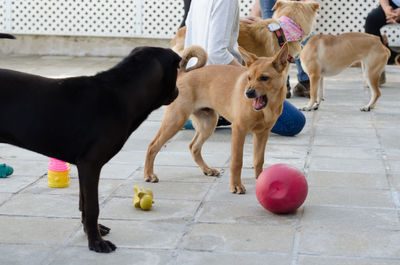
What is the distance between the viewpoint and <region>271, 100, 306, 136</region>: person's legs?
6999 mm

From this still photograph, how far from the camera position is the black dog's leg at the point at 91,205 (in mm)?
3562

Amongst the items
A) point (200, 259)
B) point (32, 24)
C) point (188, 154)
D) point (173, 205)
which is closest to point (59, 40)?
point (32, 24)

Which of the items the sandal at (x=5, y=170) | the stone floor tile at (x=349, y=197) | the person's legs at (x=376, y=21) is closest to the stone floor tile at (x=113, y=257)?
the stone floor tile at (x=349, y=197)

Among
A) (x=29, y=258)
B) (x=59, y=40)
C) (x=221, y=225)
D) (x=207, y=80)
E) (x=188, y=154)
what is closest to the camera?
(x=29, y=258)

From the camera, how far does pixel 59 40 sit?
612 inches

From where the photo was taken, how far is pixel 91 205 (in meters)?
3.61

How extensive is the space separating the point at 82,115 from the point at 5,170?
1983 millimetres

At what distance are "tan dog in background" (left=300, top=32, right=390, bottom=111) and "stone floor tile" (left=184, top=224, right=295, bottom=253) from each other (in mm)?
5077

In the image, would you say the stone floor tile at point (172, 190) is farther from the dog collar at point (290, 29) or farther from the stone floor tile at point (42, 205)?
the dog collar at point (290, 29)

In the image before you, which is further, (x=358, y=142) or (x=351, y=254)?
(x=358, y=142)

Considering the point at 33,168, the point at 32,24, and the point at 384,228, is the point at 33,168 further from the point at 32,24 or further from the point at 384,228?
the point at 32,24

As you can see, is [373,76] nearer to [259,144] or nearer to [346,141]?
[346,141]

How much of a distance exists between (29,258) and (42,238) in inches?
12.9

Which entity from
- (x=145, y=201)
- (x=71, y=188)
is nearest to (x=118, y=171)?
(x=71, y=188)
